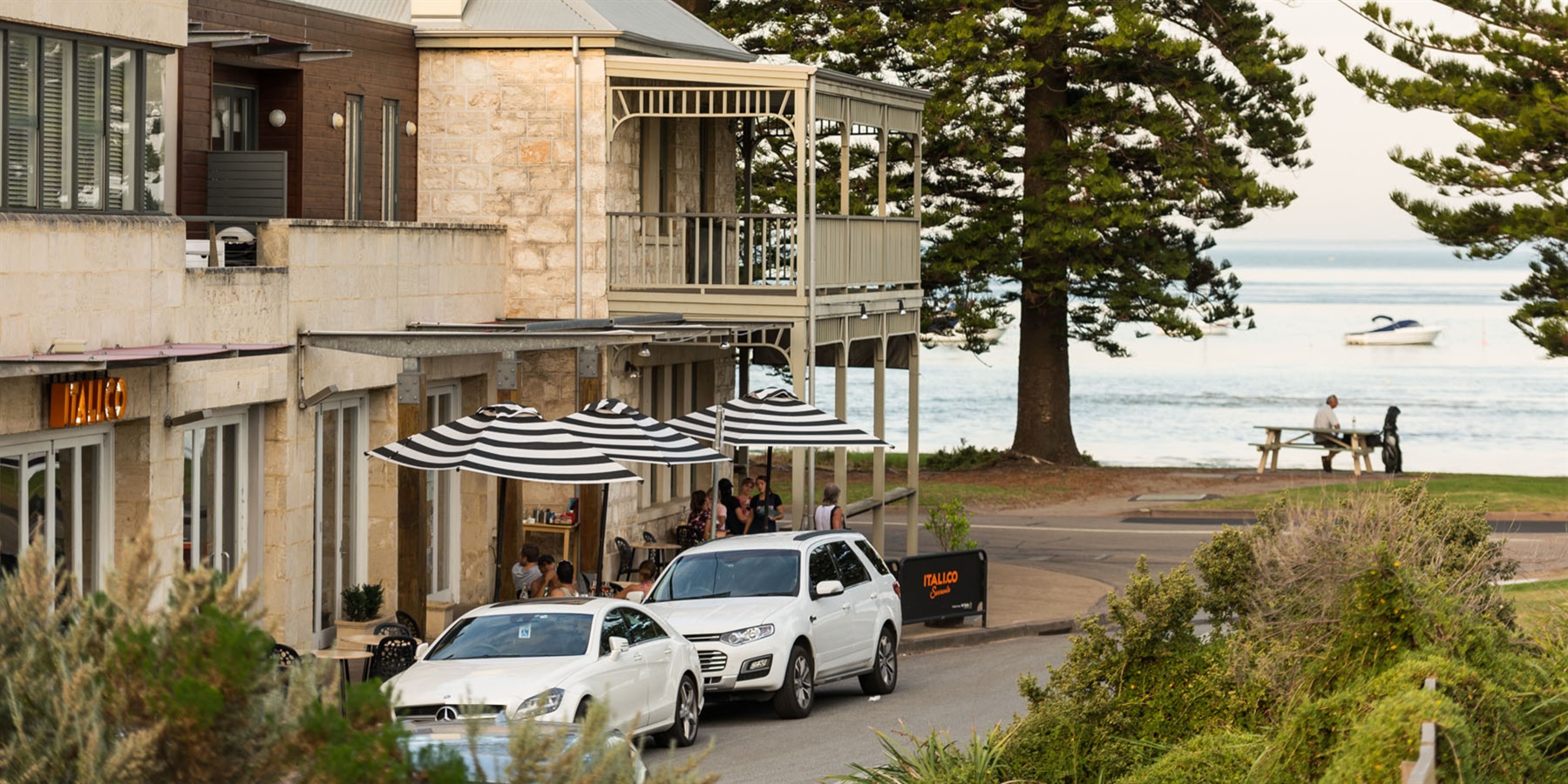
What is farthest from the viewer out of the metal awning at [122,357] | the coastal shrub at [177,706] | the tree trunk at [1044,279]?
the tree trunk at [1044,279]

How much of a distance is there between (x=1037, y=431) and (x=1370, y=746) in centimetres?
3466

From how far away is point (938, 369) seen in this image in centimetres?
12031

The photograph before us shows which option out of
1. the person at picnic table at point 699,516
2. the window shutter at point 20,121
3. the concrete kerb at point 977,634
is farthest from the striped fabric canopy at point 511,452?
the person at picnic table at point 699,516

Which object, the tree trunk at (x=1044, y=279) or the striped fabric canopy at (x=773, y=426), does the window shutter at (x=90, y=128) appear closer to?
the striped fabric canopy at (x=773, y=426)

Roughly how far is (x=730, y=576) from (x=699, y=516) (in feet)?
24.2

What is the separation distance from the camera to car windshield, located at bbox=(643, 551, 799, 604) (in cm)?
1825

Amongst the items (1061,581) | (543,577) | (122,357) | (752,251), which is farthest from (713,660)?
(1061,581)

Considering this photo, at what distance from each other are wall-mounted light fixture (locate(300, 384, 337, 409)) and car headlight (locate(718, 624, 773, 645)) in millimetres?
4678

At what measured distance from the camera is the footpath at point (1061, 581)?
76.6 ft

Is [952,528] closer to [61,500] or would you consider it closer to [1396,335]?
[61,500]

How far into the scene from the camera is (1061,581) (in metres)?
27.6

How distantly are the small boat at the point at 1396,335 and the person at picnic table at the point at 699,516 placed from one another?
107m

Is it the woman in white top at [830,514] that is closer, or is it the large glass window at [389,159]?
the woman in white top at [830,514]

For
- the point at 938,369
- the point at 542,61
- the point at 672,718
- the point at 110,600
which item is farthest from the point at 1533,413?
the point at 110,600
